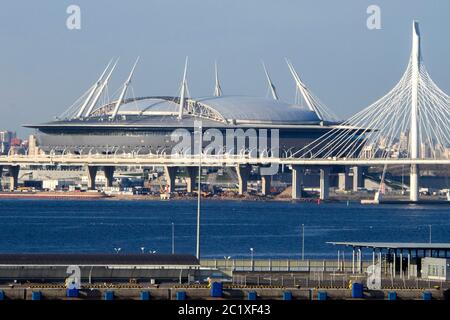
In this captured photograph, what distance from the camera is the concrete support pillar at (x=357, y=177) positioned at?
472ft

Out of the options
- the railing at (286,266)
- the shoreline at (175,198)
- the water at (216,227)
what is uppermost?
the railing at (286,266)

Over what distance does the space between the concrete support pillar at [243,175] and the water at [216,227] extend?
1392cm

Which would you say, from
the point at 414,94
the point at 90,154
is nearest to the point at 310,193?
the point at 90,154

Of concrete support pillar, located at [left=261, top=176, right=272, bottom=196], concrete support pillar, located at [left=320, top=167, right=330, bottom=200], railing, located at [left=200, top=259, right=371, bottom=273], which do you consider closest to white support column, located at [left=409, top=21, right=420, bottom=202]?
concrete support pillar, located at [left=320, top=167, right=330, bottom=200]

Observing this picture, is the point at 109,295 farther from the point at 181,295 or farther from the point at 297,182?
the point at 297,182

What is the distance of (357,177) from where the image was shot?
5728 inches

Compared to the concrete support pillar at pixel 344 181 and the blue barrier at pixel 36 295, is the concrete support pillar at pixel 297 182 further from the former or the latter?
the blue barrier at pixel 36 295

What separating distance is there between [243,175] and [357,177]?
12629 mm

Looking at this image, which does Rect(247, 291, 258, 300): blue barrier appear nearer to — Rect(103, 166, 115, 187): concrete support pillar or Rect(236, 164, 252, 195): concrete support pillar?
Rect(236, 164, 252, 195): concrete support pillar

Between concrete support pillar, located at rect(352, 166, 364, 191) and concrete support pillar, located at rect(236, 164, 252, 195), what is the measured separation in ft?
31.4

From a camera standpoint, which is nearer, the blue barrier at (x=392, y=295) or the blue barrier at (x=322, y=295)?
the blue barrier at (x=322, y=295)

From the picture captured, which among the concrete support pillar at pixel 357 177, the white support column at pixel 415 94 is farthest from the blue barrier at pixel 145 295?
the concrete support pillar at pixel 357 177

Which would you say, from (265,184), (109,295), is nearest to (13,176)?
(265,184)
